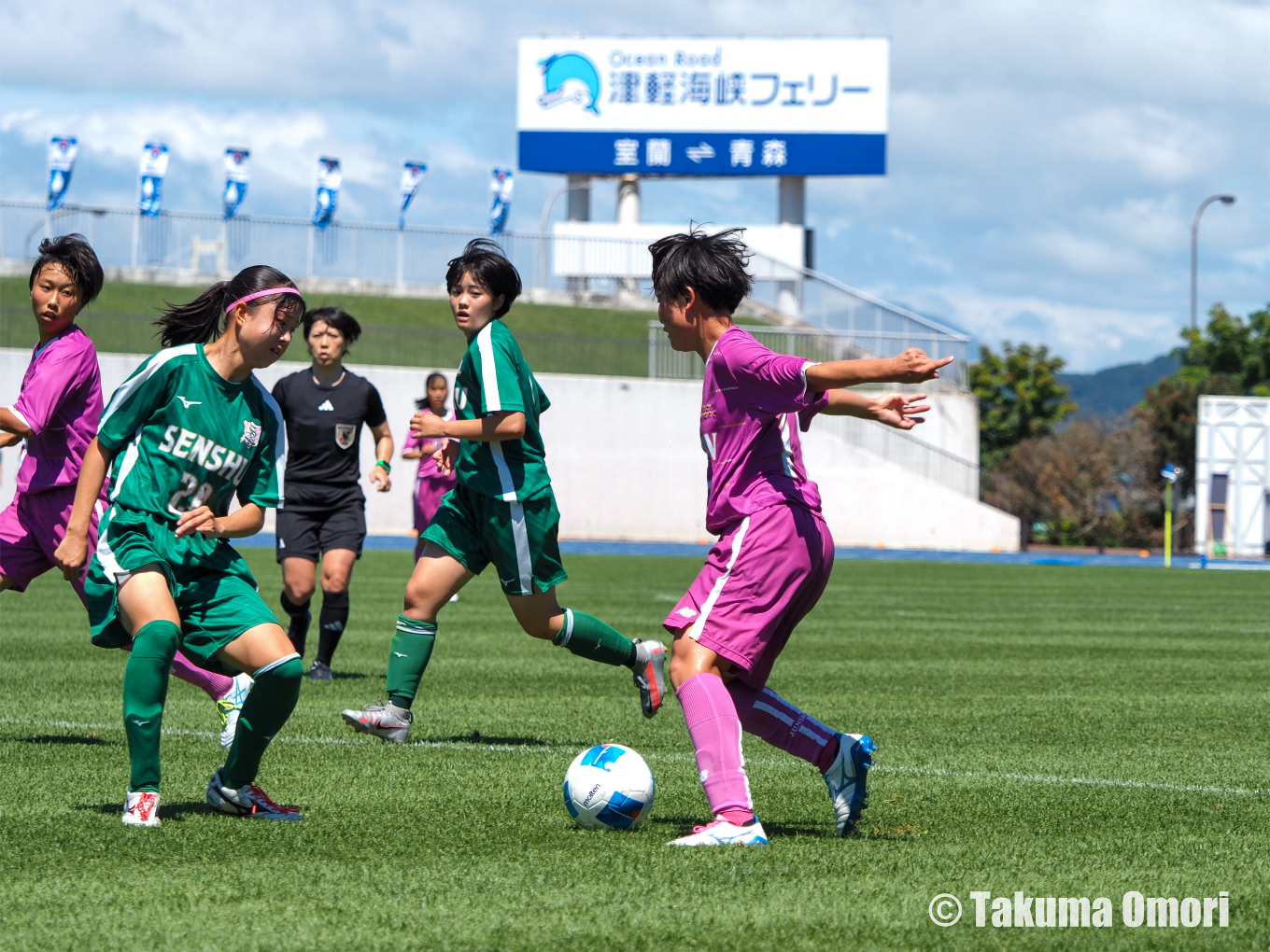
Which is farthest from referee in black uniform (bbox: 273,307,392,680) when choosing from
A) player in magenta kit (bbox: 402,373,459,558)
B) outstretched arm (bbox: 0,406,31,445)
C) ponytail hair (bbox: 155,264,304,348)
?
player in magenta kit (bbox: 402,373,459,558)

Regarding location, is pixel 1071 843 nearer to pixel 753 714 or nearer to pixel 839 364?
pixel 753 714

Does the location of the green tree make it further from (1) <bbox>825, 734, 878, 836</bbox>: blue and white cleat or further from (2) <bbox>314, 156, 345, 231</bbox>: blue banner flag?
(1) <bbox>825, 734, 878, 836</bbox>: blue and white cleat

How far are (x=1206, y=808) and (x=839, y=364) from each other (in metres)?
2.43

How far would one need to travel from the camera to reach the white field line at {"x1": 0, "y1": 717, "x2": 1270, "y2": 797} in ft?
19.7

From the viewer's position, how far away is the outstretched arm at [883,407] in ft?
14.6

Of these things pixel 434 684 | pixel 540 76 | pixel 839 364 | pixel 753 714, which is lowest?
pixel 434 684

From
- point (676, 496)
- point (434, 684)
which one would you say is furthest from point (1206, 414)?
point (434, 684)

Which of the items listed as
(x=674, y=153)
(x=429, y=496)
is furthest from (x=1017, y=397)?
(x=429, y=496)

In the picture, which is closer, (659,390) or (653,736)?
(653,736)

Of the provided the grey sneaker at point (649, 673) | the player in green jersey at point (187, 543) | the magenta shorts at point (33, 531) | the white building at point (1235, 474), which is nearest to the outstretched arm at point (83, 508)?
the player in green jersey at point (187, 543)

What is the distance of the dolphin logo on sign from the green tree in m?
17.5

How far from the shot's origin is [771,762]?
21.8 ft

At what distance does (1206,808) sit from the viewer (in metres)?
5.52

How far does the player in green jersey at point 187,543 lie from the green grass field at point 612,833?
304mm
